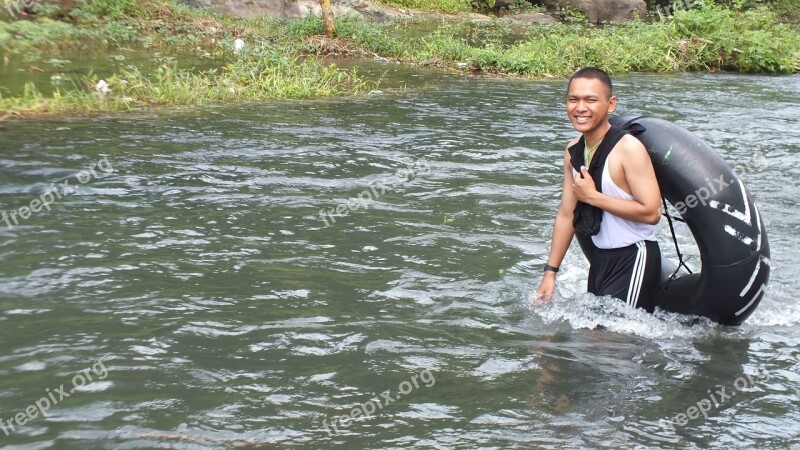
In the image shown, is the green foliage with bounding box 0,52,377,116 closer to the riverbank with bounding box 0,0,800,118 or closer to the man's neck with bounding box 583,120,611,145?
the riverbank with bounding box 0,0,800,118

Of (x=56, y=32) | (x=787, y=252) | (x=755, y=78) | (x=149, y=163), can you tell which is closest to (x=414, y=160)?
(x=149, y=163)

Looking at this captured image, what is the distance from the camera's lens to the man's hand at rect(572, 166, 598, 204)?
4926mm

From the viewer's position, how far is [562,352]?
Result: 16.0ft

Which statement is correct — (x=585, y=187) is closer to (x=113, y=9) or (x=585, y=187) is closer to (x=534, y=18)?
(x=113, y=9)

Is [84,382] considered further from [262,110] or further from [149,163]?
[262,110]

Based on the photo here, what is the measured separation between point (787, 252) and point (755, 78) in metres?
10.5

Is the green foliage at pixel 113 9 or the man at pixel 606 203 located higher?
the green foliage at pixel 113 9

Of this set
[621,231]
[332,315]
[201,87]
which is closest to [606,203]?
[621,231]
